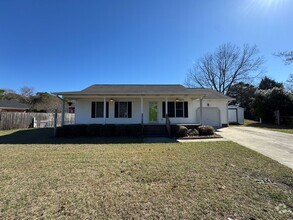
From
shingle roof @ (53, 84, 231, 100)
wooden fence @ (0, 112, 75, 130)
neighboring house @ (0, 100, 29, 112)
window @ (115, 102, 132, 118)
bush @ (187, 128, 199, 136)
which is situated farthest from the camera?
neighboring house @ (0, 100, 29, 112)

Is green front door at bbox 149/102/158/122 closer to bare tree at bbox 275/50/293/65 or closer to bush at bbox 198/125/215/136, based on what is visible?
bush at bbox 198/125/215/136

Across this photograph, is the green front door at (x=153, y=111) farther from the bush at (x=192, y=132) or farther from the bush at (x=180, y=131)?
the bush at (x=192, y=132)

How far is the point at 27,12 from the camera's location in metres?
11.6

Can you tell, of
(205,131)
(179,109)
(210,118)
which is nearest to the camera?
(205,131)

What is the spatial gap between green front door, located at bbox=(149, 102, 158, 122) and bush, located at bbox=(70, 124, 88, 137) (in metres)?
5.40

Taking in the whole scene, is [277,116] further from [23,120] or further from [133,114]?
[23,120]

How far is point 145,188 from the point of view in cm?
387

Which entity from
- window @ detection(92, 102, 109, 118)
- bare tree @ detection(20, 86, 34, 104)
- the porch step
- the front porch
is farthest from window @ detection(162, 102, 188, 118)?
bare tree @ detection(20, 86, 34, 104)

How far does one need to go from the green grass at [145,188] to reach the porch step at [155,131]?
6.43 m

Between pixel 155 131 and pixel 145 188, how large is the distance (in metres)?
9.31

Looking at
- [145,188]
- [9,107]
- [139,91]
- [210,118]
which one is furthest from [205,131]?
[9,107]

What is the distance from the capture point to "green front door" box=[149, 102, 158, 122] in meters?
15.4

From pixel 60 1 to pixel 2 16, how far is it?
14.1ft

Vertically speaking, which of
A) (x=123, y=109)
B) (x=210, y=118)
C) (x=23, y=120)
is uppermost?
(x=123, y=109)
